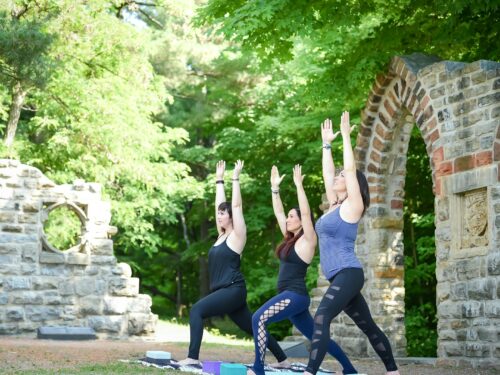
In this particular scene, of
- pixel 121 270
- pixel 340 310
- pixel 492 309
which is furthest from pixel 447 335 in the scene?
pixel 121 270

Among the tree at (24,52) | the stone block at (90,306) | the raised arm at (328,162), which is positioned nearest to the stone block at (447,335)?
the raised arm at (328,162)

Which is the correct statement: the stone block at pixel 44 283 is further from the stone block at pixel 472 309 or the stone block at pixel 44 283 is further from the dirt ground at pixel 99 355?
the stone block at pixel 472 309

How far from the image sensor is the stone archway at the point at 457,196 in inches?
358

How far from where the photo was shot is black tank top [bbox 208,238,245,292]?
814 cm

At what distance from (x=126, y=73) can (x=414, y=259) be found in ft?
25.2

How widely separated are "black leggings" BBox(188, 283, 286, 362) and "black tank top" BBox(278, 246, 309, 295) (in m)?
0.58

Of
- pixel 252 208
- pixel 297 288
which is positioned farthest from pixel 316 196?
pixel 297 288

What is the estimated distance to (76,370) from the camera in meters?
7.78

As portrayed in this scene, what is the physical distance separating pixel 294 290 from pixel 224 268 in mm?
875

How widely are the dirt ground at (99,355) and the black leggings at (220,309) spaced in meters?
1.20

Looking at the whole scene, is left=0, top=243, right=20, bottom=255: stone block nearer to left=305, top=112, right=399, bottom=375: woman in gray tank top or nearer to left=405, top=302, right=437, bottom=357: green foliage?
left=405, top=302, right=437, bottom=357: green foliage

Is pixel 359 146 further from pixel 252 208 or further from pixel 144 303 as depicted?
pixel 252 208

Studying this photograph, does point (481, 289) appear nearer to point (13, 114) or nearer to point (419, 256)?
point (419, 256)

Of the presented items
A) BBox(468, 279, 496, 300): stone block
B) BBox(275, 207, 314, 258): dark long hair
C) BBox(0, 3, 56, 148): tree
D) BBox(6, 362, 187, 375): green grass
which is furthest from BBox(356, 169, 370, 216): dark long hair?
BBox(0, 3, 56, 148): tree
